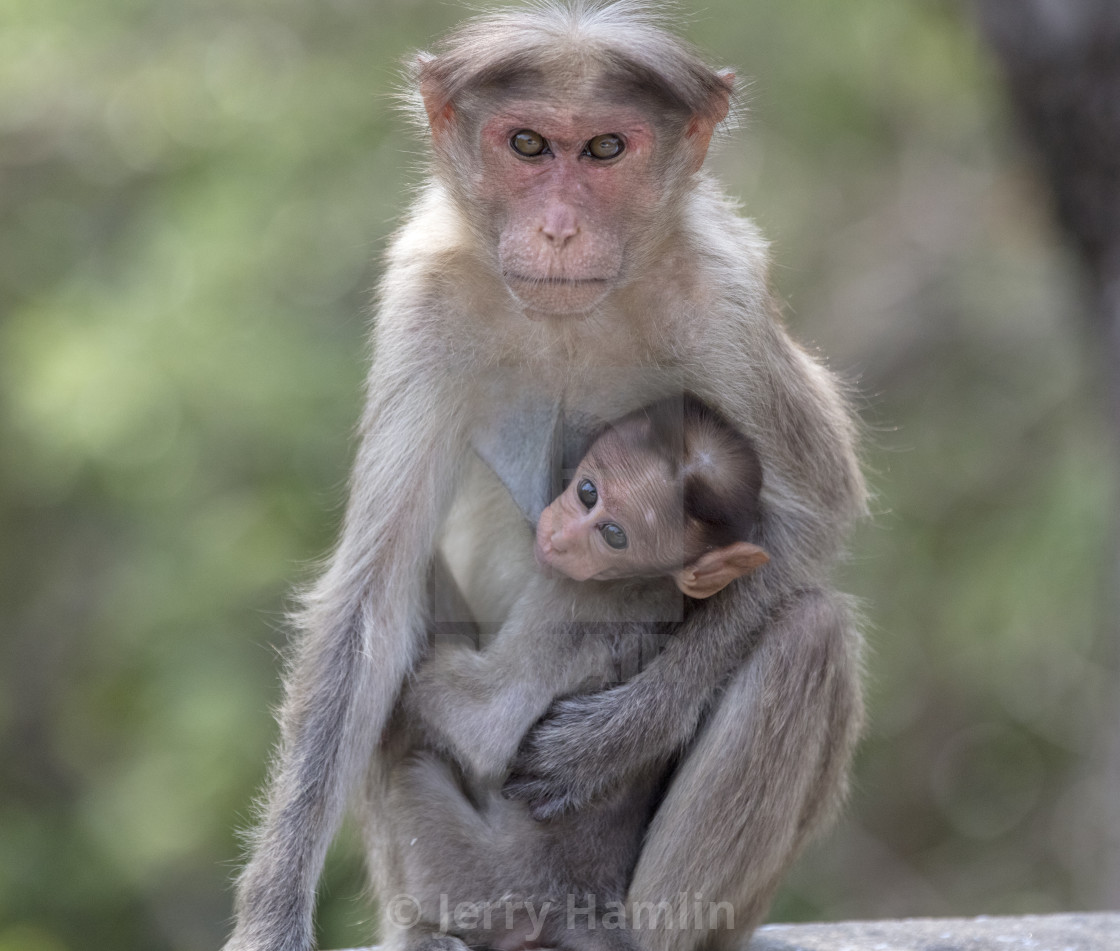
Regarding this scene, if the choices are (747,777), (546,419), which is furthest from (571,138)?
(747,777)

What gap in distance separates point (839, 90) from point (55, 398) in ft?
19.3

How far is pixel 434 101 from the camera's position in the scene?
180 inches

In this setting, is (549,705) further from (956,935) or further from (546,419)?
(956,935)

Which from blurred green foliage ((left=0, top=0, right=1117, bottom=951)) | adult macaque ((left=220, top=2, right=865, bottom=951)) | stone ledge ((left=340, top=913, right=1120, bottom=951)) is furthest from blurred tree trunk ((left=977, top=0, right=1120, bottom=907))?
adult macaque ((left=220, top=2, right=865, bottom=951))

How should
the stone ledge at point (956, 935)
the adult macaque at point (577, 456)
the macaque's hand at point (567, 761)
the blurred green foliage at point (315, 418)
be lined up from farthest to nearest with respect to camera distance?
the blurred green foliage at point (315, 418) → the stone ledge at point (956, 935) → the macaque's hand at point (567, 761) → the adult macaque at point (577, 456)

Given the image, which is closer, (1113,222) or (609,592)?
(609,592)

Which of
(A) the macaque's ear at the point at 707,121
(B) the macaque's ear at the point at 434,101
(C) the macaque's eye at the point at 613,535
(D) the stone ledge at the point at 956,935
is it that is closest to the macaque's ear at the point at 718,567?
(C) the macaque's eye at the point at 613,535

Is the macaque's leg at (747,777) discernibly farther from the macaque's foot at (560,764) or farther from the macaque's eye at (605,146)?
the macaque's eye at (605,146)

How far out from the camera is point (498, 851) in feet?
15.3

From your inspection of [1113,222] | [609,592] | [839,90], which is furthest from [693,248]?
[839,90]

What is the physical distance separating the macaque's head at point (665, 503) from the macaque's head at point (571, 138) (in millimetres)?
457

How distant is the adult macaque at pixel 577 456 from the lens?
4.37 metres

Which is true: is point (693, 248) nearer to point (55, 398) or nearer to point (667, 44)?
point (667, 44)

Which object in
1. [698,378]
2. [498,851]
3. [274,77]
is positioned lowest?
[498,851]
